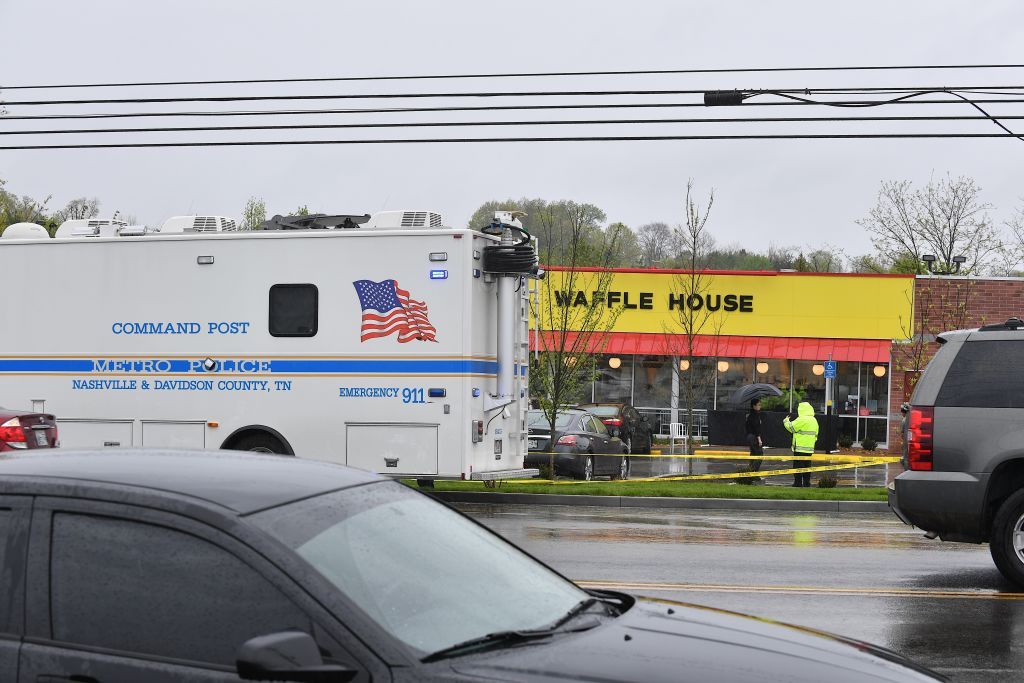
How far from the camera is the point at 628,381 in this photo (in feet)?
128

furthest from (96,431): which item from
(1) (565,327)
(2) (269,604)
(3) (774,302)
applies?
(3) (774,302)

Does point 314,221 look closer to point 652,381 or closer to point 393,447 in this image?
point 393,447

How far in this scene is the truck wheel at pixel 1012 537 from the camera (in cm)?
955

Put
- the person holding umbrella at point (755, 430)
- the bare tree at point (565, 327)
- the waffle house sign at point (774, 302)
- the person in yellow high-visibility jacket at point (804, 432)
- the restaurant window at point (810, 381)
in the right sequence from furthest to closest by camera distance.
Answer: the restaurant window at point (810, 381) → the waffle house sign at point (774, 302) → the person holding umbrella at point (755, 430) → the person in yellow high-visibility jacket at point (804, 432) → the bare tree at point (565, 327)

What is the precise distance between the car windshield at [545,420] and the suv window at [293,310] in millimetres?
7349

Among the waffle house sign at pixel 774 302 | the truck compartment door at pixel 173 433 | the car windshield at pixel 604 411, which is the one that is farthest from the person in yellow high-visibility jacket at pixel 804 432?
the waffle house sign at pixel 774 302

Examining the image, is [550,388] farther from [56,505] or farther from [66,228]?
[56,505]

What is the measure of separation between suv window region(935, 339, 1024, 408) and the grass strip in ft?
26.2

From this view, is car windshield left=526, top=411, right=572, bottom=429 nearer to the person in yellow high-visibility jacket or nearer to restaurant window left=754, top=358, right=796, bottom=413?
the person in yellow high-visibility jacket

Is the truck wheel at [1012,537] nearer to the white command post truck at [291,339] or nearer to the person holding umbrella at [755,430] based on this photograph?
the white command post truck at [291,339]

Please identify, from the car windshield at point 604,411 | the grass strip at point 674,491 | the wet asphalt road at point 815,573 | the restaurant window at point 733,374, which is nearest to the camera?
the wet asphalt road at point 815,573

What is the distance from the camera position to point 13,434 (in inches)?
474

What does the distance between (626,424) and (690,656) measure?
2649cm

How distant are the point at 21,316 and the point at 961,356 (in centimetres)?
1144
